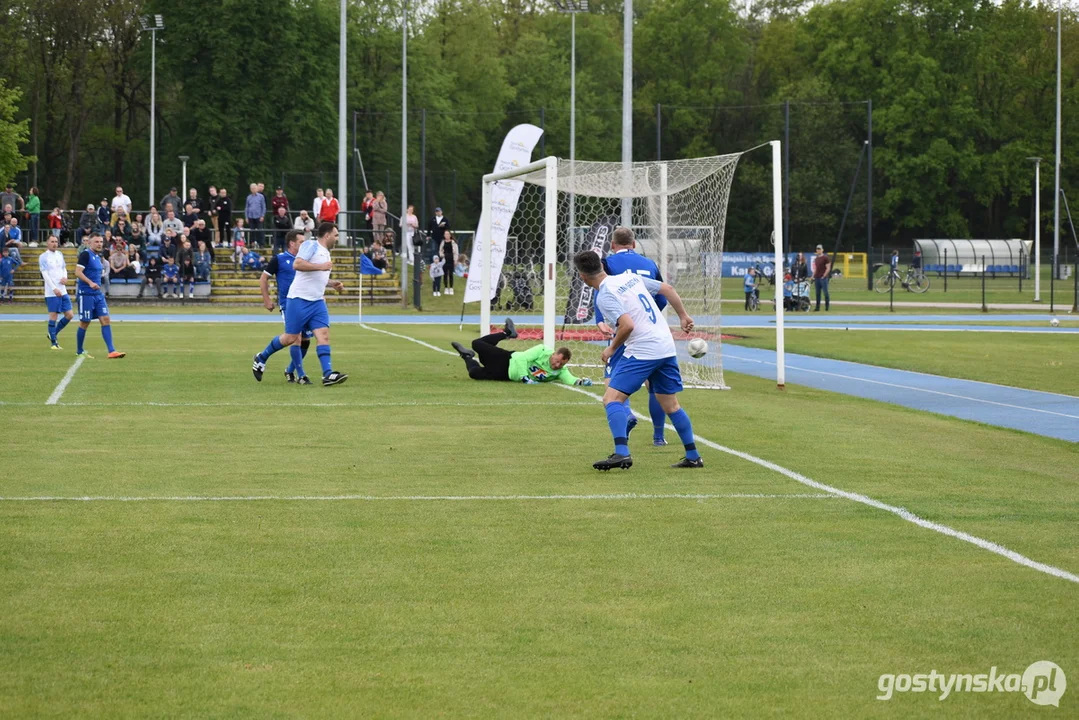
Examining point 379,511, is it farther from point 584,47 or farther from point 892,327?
point 584,47

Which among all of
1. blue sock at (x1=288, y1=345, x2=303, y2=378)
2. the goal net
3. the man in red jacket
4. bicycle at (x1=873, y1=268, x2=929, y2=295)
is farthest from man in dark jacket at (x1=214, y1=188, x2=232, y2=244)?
bicycle at (x1=873, y1=268, x2=929, y2=295)

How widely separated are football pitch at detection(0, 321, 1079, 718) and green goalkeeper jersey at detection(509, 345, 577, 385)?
4.16 m

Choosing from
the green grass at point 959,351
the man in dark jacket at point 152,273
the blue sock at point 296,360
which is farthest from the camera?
the man in dark jacket at point 152,273

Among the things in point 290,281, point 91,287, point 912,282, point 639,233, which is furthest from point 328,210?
point 912,282

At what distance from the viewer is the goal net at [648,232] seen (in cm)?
1839

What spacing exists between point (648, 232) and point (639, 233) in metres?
1.68

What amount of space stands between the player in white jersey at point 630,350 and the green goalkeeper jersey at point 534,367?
7236 mm

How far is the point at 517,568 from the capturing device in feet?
23.7

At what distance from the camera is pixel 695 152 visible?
80812 millimetres

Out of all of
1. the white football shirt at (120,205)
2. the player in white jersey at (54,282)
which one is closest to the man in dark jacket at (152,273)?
the white football shirt at (120,205)

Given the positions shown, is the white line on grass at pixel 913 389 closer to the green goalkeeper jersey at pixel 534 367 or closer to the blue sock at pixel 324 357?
the green goalkeeper jersey at pixel 534 367

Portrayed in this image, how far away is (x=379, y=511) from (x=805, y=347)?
723 inches

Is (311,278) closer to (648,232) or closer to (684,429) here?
(684,429)

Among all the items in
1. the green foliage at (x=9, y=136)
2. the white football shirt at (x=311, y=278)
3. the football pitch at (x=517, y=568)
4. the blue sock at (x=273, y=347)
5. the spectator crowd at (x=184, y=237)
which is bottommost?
the football pitch at (x=517, y=568)
